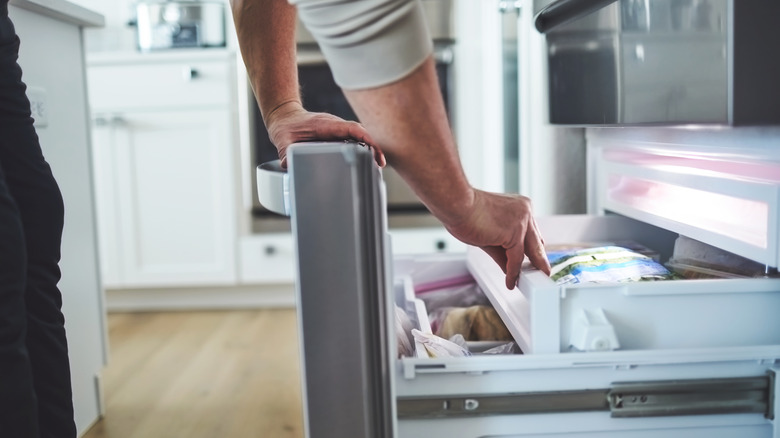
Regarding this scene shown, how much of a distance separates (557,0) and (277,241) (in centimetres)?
172

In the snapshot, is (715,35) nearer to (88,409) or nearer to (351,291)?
(351,291)

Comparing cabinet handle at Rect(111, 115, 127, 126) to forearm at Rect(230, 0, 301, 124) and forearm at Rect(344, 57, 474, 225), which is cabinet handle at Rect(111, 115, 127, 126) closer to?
forearm at Rect(230, 0, 301, 124)

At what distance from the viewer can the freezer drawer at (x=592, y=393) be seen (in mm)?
712

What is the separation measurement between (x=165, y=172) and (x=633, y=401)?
2.12 metres

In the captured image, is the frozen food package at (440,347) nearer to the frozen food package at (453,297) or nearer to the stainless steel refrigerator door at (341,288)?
the stainless steel refrigerator door at (341,288)

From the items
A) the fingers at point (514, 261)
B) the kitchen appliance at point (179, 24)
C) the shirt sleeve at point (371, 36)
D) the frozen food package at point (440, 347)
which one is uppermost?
the kitchen appliance at point (179, 24)

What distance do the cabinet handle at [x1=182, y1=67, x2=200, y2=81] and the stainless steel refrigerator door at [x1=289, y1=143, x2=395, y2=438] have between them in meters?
2.04

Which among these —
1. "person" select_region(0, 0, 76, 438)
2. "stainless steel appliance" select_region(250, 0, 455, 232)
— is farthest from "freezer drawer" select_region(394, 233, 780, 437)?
"stainless steel appliance" select_region(250, 0, 455, 232)

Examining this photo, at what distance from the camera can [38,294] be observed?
0.97 metres

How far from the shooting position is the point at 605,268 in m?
0.90

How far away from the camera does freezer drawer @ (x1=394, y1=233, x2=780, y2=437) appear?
2.34ft

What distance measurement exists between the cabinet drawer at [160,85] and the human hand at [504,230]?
6.26 feet

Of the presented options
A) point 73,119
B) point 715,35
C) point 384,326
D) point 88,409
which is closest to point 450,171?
point 384,326

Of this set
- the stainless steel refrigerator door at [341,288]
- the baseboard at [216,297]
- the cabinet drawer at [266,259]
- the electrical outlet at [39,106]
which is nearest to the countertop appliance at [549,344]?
the stainless steel refrigerator door at [341,288]
